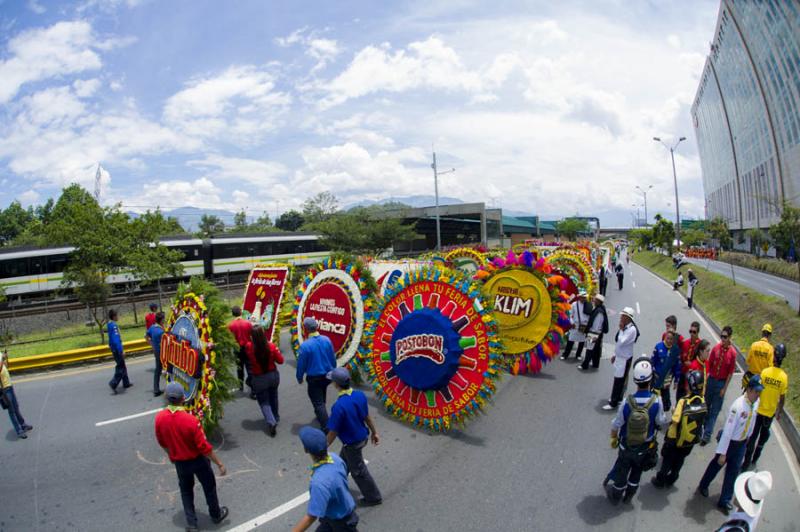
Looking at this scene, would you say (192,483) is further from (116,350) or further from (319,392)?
(116,350)

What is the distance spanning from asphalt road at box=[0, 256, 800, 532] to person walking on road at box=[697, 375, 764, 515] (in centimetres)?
28

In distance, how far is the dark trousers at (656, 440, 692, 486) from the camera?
5.03m

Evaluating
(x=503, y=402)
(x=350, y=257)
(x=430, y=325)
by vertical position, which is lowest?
(x=503, y=402)

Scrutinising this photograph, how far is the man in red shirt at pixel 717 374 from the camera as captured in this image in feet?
19.8

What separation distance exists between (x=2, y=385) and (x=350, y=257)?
217 inches

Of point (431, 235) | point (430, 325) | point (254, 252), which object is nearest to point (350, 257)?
point (430, 325)

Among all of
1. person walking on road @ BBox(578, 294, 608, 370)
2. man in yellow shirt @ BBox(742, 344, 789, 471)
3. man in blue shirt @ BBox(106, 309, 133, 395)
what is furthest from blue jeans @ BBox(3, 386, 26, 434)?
person walking on road @ BBox(578, 294, 608, 370)

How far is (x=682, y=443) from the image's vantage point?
493 centimetres

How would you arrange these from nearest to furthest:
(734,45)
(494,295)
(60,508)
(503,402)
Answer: (60,508), (503,402), (494,295), (734,45)

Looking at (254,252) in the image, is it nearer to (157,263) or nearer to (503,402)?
(157,263)

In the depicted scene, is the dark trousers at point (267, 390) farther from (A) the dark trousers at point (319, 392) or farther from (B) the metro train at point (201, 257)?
(B) the metro train at point (201, 257)

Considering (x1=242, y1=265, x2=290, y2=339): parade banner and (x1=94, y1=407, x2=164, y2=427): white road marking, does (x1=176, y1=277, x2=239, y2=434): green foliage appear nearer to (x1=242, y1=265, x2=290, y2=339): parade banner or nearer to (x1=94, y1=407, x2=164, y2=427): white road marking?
(x1=94, y1=407, x2=164, y2=427): white road marking

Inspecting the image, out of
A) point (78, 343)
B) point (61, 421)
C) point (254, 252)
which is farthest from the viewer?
point (254, 252)

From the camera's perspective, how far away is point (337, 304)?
330 inches
